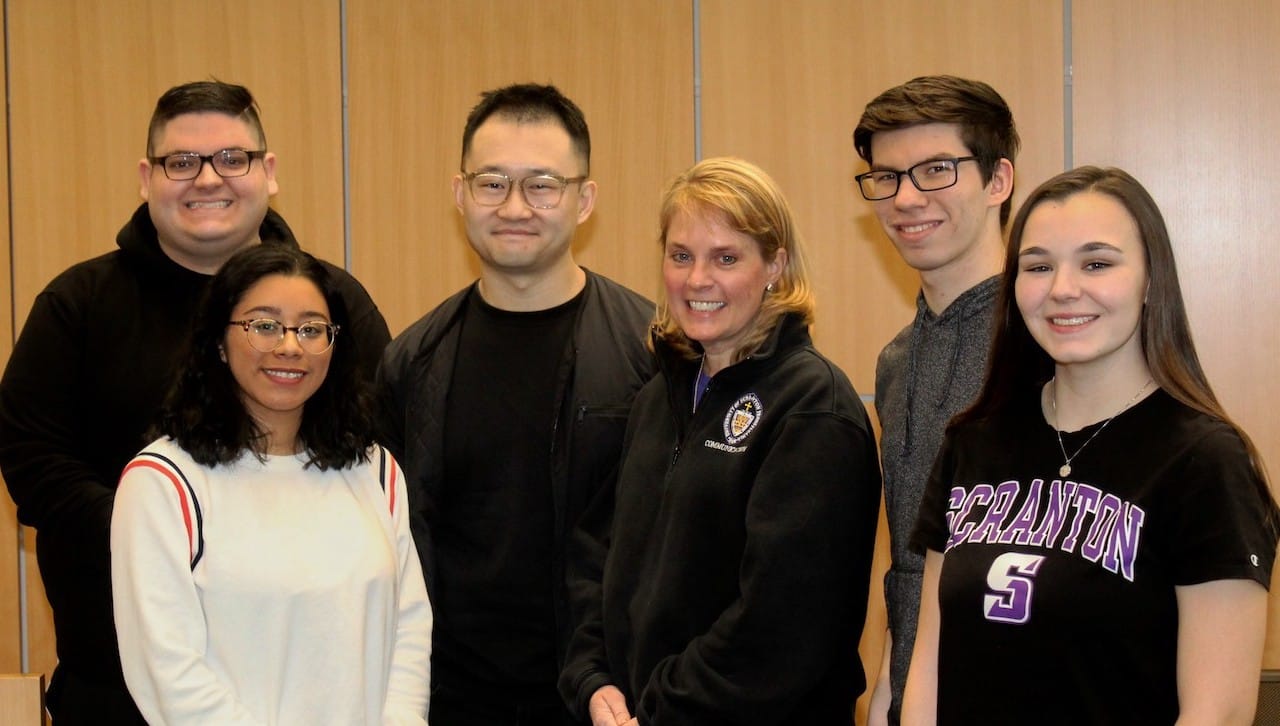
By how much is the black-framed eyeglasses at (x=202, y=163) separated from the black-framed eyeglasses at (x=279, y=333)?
0.47 m

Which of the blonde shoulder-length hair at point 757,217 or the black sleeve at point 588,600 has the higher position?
the blonde shoulder-length hair at point 757,217

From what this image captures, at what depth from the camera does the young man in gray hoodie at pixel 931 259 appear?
212 centimetres

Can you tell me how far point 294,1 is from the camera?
407 cm

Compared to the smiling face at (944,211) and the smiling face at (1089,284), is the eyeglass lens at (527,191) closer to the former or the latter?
the smiling face at (944,211)

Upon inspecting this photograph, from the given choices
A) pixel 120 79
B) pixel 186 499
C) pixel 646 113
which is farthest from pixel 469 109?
pixel 186 499

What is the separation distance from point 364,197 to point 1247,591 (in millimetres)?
3247

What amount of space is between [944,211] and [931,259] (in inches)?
3.6

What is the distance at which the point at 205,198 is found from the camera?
8.23ft

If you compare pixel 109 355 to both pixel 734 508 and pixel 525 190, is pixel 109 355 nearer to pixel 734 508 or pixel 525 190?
pixel 525 190

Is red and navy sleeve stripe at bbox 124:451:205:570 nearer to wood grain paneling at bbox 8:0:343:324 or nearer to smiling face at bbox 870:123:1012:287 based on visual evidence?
smiling face at bbox 870:123:1012:287

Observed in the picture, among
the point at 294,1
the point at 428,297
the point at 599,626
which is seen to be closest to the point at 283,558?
the point at 599,626

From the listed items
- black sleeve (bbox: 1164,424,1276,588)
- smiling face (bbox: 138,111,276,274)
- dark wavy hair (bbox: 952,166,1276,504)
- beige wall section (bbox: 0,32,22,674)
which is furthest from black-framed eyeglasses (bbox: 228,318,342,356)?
beige wall section (bbox: 0,32,22,674)

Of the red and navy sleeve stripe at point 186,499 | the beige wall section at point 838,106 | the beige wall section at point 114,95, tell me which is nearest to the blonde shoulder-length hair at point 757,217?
the red and navy sleeve stripe at point 186,499

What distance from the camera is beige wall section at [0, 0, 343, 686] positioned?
4066mm
